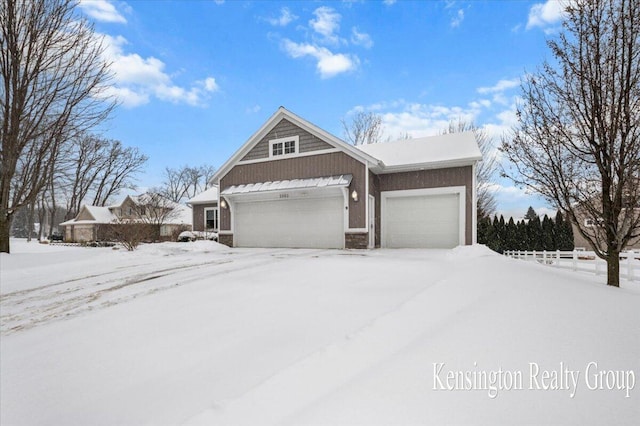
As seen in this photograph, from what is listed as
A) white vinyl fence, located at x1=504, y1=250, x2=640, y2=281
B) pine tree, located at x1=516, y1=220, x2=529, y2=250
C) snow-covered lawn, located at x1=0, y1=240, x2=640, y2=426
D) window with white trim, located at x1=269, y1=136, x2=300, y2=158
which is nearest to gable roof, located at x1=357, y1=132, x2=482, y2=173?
window with white trim, located at x1=269, y1=136, x2=300, y2=158

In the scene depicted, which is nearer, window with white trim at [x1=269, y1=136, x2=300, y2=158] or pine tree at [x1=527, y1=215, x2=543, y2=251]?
window with white trim at [x1=269, y1=136, x2=300, y2=158]

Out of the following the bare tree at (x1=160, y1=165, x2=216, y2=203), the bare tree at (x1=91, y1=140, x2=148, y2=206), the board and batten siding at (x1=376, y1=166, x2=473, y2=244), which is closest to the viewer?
the board and batten siding at (x1=376, y1=166, x2=473, y2=244)

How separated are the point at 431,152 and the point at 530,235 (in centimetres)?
937

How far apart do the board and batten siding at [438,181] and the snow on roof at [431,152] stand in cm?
38

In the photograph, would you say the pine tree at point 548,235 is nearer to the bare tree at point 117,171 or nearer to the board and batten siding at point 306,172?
the board and batten siding at point 306,172

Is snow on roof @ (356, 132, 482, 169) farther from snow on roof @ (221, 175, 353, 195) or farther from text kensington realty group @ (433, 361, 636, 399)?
text kensington realty group @ (433, 361, 636, 399)

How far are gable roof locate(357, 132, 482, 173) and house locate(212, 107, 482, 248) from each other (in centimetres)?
4

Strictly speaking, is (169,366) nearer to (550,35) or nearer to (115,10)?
(550,35)

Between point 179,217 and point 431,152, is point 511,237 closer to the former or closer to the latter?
point 431,152

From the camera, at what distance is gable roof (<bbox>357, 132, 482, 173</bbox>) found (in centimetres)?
1134

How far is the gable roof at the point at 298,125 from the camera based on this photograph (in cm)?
1143

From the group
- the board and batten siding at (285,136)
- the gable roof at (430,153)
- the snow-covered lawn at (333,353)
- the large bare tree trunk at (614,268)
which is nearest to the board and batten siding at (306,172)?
the board and batten siding at (285,136)

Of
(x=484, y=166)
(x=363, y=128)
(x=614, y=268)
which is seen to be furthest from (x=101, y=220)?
(x=614, y=268)

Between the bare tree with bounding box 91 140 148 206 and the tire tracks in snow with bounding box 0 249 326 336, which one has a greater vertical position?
the bare tree with bounding box 91 140 148 206
